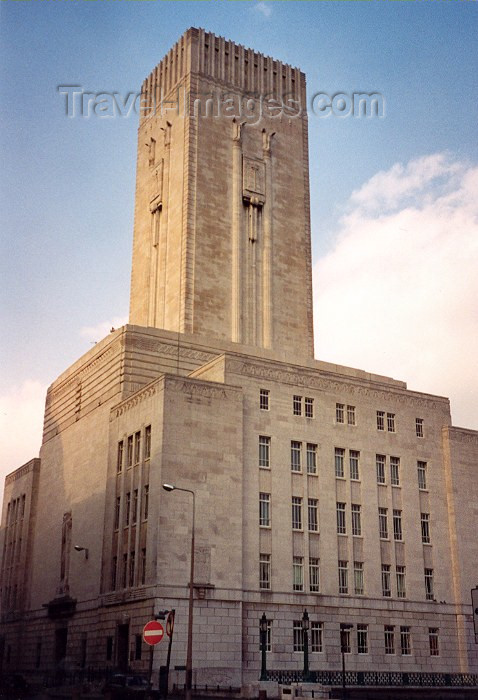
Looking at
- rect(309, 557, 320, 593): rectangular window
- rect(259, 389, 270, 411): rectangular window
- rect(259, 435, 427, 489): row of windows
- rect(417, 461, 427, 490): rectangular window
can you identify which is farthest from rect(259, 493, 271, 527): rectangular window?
rect(417, 461, 427, 490): rectangular window

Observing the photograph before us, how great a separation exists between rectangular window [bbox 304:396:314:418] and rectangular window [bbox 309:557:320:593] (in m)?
10.7

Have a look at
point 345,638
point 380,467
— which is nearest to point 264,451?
point 380,467

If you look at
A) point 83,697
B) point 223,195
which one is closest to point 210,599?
point 83,697

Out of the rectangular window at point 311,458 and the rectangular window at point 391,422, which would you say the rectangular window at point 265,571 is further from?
the rectangular window at point 391,422

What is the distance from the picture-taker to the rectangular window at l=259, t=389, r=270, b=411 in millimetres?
60062

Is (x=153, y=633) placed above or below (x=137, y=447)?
below

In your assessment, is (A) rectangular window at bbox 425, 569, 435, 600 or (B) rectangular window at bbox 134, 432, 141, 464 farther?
(A) rectangular window at bbox 425, 569, 435, 600

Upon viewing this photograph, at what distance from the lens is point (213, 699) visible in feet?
134

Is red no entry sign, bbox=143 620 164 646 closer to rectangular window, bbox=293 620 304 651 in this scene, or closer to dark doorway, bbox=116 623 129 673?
dark doorway, bbox=116 623 129 673

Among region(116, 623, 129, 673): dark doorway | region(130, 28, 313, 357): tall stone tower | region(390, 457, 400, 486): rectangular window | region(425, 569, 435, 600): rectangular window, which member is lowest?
region(116, 623, 129, 673): dark doorway

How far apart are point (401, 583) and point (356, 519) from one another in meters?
6.02

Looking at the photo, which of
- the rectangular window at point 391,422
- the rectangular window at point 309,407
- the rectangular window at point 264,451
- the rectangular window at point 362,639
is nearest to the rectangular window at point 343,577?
the rectangular window at point 362,639

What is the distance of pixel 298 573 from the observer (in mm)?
57438

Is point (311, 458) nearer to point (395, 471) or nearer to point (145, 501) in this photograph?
point (395, 471)
